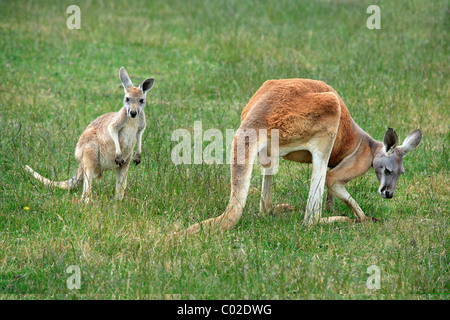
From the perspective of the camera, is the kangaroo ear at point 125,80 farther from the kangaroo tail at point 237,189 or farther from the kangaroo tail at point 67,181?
the kangaroo tail at point 237,189

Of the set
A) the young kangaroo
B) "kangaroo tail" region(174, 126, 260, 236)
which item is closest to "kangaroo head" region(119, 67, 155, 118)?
the young kangaroo

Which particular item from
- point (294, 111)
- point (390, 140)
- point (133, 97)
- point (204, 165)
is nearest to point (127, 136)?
point (133, 97)

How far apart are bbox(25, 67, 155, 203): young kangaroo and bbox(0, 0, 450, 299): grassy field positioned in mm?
151

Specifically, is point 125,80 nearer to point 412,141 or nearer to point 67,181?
point 67,181

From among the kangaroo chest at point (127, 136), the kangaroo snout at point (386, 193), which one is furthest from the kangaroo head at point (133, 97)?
→ the kangaroo snout at point (386, 193)

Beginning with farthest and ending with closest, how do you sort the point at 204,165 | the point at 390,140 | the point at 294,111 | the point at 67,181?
the point at 204,165 < the point at 67,181 < the point at 390,140 < the point at 294,111

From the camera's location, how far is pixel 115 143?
4984mm

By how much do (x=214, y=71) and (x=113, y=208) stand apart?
450cm

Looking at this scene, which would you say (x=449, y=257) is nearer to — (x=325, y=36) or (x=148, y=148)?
(x=148, y=148)

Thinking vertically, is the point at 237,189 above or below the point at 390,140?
below

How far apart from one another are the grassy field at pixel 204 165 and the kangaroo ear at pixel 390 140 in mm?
633

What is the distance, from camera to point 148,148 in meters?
6.02

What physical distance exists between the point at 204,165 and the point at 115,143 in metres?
0.99
